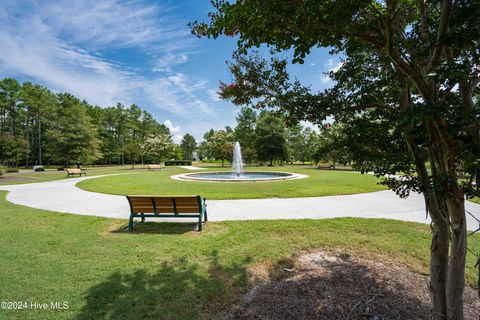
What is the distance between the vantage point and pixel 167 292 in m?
3.13

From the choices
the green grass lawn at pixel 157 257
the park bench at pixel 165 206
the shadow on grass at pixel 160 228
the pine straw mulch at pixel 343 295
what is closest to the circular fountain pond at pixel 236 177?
the shadow on grass at pixel 160 228

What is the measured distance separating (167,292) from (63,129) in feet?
145

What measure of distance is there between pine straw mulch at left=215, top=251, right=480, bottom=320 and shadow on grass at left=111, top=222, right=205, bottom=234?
115 inches

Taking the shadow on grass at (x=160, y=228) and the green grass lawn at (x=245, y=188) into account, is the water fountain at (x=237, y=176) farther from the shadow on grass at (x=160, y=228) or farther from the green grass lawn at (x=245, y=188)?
the shadow on grass at (x=160, y=228)

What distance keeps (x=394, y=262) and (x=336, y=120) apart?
102 inches

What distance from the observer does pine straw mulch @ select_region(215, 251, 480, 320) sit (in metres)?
2.67

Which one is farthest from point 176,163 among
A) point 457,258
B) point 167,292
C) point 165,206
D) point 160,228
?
point 457,258

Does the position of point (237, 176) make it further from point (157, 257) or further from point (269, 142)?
point (269, 142)

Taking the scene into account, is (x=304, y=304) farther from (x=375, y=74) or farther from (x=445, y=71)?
(x=375, y=74)

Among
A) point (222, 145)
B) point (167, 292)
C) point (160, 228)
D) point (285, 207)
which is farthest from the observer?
point (222, 145)

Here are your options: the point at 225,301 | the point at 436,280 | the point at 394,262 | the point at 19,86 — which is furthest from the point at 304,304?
the point at 19,86

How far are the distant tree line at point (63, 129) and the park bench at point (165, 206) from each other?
3118cm

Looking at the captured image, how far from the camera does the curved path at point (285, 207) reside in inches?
264

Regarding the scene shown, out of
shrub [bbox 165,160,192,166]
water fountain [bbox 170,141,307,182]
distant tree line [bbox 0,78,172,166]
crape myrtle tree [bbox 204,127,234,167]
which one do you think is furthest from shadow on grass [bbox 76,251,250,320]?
shrub [bbox 165,160,192,166]
